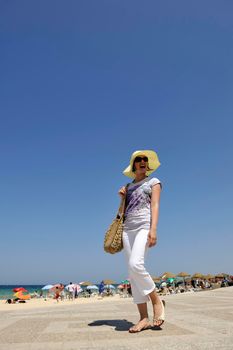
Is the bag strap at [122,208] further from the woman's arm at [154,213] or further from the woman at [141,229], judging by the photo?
the woman's arm at [154,213]

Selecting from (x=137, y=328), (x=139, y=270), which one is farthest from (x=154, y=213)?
(x=137, y=328)

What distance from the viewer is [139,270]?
4070mm

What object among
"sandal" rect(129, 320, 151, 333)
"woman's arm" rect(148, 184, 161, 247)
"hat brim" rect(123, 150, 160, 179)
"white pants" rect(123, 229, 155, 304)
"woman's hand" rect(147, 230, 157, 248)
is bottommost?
"sandal" rect(129, 320, 151, 333)

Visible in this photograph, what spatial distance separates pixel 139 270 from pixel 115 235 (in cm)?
58

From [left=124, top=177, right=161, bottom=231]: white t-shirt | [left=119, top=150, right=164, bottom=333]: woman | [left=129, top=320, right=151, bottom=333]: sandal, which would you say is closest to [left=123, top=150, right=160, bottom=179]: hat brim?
[left=119, top=150, right=164, bottom=333]: woman

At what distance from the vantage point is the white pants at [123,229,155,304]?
13.4 ft

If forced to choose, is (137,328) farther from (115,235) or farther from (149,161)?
(149,161)

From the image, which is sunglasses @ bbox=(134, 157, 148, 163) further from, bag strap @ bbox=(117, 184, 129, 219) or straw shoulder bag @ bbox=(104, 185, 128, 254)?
straw shoulder bag @ bbox=(104, 185, 128, 254)

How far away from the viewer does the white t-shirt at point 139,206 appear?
4320 millimetres

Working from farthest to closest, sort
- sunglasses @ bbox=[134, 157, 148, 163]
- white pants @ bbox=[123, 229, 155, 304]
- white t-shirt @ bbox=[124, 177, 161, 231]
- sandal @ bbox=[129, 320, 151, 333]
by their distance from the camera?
sunglasses @ bbox=[134, 157, 148, 163]
white t-shirt @ bbox=[124, 177, 161, 231]
white pants @ bbox=[123, 229, 155, 304]
sandal @ bbox=[129, 320, 151, 333]

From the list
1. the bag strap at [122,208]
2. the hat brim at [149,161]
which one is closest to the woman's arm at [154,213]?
the bag strap at [122,208]

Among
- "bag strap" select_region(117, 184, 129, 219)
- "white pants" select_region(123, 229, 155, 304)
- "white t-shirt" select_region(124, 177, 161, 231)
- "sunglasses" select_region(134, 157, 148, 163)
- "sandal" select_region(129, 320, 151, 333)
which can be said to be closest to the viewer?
"sandal" select_region(129, 320, 151, 333)

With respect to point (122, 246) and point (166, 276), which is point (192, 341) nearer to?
point (122, 246)

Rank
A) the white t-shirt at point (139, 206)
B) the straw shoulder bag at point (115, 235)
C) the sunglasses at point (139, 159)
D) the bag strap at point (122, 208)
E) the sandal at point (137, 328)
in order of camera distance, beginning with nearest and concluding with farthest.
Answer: the sandal at point (137, 328) → the white t-shirt at point (139, 206) → the straw shoulder bag at point (115, 235) → the bag strap at point (122, 208) → the sunglasses at point (139, 159)
